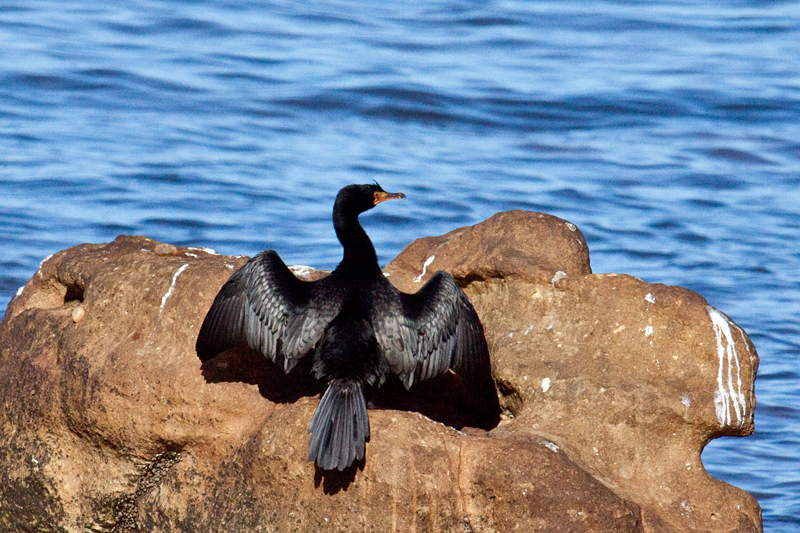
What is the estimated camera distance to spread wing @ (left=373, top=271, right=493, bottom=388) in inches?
207

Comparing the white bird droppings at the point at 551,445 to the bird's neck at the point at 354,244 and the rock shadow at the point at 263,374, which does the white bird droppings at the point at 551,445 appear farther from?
the bird's neck at the point at 354,244

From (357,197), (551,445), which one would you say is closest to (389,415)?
(551,445)

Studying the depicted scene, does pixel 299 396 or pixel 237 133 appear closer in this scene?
pixel 299 396

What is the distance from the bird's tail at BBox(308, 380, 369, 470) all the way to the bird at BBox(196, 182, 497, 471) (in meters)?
0.14

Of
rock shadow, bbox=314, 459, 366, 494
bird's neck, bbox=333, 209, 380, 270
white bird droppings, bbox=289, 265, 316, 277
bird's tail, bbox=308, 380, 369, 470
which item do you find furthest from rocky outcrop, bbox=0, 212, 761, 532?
bird's neck, bbox=333, 209, 380, 270

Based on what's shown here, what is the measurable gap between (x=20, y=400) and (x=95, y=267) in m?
0.81

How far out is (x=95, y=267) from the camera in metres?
5.85

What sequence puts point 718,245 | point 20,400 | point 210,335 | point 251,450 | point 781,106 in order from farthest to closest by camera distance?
point 781,106 < point 718,245 < point 20,400 < point 210,335 < point 251,450

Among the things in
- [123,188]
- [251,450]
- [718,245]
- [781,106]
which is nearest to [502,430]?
[251,450]

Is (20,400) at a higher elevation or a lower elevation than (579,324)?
lower

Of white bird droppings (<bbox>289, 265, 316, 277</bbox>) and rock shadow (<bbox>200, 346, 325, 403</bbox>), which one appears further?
white bird droppings (<bbox>289, 265, 316, 277</bbox>)

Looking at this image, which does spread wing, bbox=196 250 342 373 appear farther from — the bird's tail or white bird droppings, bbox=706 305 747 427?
white bird droppings, bbox=706 305 747 427

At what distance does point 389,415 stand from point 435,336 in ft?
2.08

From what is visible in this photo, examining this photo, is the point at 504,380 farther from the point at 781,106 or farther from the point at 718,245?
the point at 781,106
